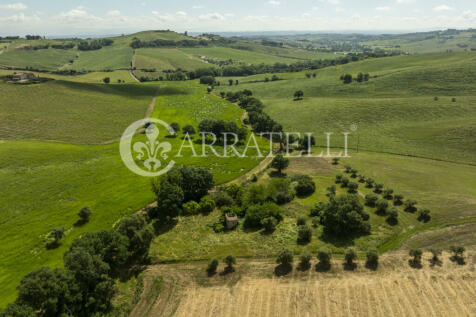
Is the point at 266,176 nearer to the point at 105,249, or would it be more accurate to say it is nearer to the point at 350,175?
the point at 350,175

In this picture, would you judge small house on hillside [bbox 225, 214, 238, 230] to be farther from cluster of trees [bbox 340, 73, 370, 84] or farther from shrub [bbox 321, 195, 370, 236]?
cluster of trees [bbox 340, 73, 370, 84]

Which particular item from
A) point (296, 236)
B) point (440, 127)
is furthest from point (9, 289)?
point (440, 127)

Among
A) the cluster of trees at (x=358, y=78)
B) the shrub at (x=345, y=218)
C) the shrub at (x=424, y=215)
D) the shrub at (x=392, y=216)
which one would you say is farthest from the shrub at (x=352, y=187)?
the cluster of trees at (x=358, y=78)

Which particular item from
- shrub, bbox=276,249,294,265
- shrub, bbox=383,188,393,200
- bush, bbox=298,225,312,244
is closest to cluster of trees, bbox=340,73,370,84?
shrub, bbox=383,188,393,200

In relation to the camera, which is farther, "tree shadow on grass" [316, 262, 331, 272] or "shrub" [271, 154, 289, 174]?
"shrub" [271, 154, 289, 174]

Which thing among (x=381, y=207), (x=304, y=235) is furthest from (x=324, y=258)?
(x=381, y=207)

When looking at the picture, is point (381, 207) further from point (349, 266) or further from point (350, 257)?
point (349, 266)

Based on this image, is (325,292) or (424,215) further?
(424,215)
